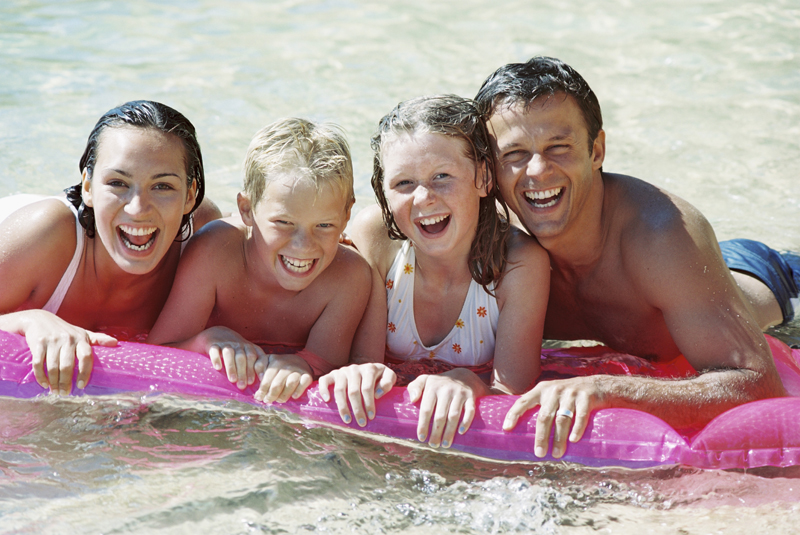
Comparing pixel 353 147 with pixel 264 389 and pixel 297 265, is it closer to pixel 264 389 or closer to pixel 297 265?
pixel 297 265

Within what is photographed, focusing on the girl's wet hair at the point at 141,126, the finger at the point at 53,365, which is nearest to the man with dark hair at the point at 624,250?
the girl's wet hair at the point at 141,126

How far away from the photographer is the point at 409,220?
3203 millimetres

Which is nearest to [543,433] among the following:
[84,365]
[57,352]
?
[84,365]

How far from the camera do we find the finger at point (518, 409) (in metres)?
2.72

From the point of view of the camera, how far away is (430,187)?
10.3 feet

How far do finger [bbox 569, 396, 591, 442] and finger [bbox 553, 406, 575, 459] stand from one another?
2 cm

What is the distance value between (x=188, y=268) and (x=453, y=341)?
121cm

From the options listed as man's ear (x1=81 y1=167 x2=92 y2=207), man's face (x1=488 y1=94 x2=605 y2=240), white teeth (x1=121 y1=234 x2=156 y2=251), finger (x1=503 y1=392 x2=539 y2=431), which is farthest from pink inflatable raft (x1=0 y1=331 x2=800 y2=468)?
man's face (x1=488 y1=94 x2=605 y2=240)

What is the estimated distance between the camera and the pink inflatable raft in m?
2.66

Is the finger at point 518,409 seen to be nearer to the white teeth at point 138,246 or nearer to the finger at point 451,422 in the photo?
the finger at point 451,422

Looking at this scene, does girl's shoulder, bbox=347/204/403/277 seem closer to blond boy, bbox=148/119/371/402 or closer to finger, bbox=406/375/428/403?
blond boy, bbox=148/119/371/402

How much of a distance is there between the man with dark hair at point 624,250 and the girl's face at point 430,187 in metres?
0.25

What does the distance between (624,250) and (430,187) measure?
3.04 ft

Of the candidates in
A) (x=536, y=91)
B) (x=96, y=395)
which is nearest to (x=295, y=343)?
(x=96, y=395)
